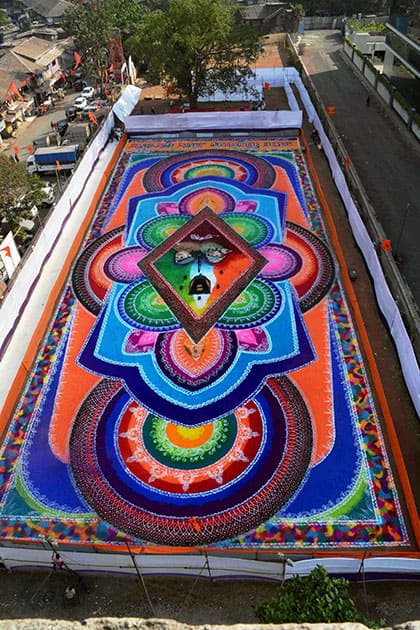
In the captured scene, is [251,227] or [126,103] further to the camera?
[126,103]

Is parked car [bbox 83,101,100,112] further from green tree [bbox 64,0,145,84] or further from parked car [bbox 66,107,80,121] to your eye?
green tree [bbox 64,0,145,84]

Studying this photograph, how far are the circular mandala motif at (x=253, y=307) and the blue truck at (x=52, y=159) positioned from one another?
18.5 metres

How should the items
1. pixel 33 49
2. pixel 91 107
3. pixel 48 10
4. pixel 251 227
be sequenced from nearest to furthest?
pixel 251 227
pixel 91 107
pixel 33 49
pixel 48 10

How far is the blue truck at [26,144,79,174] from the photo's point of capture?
33.6 meters

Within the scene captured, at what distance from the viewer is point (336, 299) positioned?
68.3 ft

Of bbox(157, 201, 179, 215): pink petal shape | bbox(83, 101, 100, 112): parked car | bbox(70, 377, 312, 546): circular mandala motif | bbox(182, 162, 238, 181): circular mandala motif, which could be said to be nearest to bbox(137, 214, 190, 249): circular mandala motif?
bbox(157, 201, 179, 215): pink petal shape

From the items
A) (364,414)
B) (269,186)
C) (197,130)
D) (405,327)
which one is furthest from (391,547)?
(197,130)

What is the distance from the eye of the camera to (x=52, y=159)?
33.7 metres

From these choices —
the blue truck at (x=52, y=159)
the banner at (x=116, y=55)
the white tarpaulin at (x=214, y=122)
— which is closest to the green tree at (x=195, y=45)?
the white tarpaulin at (x=214, y=122)

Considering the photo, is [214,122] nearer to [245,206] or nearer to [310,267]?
[245,206]

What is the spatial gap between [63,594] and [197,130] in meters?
29.8

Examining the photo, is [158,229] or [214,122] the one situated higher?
[214,122]

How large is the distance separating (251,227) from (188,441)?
12.7 meters

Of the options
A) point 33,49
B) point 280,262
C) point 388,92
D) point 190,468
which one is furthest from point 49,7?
point 190,468
